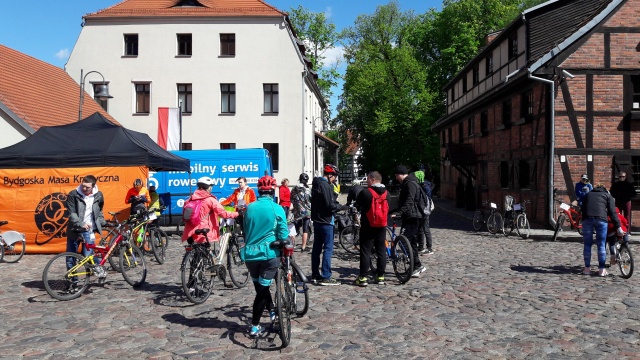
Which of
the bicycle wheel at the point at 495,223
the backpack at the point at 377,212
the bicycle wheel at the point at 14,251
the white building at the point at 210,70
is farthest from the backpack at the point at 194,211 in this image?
the white building at the point at 210,70

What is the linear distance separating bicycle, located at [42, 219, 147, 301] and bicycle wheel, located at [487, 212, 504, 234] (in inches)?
462

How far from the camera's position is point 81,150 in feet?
46.1

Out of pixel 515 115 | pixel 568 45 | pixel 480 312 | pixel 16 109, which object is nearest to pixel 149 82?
pixel 16 109

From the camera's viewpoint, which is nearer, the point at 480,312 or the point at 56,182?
the point at 480,312

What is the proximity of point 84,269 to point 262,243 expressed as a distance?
3987mm

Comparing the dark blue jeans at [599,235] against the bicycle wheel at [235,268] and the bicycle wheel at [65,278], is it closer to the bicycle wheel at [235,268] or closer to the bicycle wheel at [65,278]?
the bicycle wheel at [235,268]

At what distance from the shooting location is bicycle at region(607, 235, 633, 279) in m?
9.74

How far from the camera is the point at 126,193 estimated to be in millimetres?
14586

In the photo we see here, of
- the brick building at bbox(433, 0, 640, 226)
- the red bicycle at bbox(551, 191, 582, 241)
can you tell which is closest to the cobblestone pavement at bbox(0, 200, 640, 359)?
the red bicycle at bbox(551, 191, 582, 241)

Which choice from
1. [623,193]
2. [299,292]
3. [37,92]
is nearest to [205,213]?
[299,292]

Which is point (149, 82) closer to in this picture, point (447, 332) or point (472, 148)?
point (472, 148)

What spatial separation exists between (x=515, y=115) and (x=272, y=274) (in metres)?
17.5

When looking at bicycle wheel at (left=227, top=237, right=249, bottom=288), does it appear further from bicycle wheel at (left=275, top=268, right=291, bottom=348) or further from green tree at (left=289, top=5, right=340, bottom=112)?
green tree at (left=289, top=5, right=340, bottom=112)

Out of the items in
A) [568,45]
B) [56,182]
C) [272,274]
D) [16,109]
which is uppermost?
[568,45]
